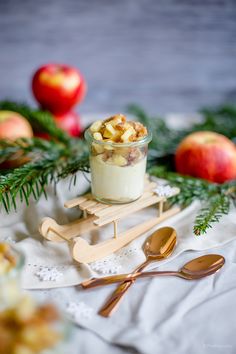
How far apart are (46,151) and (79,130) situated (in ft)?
1.03

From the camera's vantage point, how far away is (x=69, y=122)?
107cm

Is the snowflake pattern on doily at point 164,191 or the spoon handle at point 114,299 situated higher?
the snowflake pattern on doily at point 164,191

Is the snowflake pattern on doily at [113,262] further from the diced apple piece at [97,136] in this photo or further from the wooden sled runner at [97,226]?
the diced apple piece at [97,136]

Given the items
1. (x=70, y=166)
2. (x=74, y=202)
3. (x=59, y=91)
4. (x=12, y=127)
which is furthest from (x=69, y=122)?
(x=74, y=202)

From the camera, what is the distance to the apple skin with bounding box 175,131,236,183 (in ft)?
2.66

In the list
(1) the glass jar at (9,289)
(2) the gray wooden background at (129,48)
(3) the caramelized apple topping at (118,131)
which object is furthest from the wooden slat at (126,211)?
(2) the gray wooden background at (129,48)

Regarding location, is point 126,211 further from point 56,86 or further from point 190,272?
point 56,86

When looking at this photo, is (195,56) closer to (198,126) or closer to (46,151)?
(198,126)

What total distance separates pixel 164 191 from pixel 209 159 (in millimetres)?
167

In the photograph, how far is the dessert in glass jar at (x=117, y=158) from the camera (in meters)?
0.60

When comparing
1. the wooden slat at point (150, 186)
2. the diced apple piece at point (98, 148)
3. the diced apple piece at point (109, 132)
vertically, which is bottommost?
the wooden slat at point (150, 186)

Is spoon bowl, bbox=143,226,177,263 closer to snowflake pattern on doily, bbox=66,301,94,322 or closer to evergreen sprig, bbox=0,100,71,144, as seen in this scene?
snowflake pattern on doily, bbox=66,301,94,322

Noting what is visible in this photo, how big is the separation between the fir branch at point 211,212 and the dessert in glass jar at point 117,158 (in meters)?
0.11

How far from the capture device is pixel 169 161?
2.97 feet
